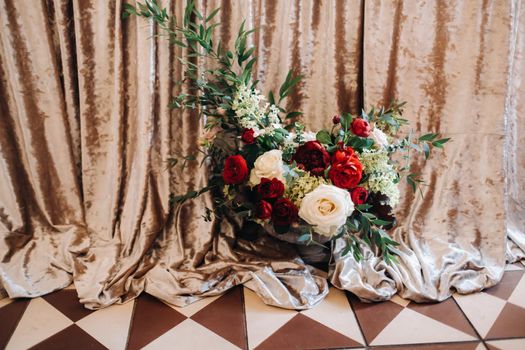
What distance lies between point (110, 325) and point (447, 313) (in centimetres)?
103

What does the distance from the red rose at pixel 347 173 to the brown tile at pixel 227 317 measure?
1.66ft

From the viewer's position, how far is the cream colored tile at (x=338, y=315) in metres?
1.22

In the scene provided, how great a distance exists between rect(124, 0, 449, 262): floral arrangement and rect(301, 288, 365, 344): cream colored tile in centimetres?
17

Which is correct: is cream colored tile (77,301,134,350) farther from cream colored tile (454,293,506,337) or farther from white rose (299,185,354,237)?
cream colored tile (454,293,506,337)

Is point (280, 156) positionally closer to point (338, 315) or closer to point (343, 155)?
point (343, 155)

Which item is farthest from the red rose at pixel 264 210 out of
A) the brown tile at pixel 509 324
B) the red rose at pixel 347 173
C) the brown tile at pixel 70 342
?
the brown tile at pixel 509 324

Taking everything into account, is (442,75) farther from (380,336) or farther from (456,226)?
(380,336)

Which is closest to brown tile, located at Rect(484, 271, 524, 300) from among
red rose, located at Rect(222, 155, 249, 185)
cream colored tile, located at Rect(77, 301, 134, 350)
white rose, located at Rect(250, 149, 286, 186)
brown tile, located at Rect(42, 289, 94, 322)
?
white rose, located at Rect(250, 149, 286, 186)

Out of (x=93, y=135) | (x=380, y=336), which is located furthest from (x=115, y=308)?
(x=380, y=336)

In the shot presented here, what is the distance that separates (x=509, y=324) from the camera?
123 cm

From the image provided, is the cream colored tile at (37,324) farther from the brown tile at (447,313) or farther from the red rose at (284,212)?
the brown tile at (447,313)

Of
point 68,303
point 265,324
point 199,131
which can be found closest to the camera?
→ point 265,324

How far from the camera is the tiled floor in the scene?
3.88 ft

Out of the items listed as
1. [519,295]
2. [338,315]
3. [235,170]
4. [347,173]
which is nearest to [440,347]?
[338,315]
